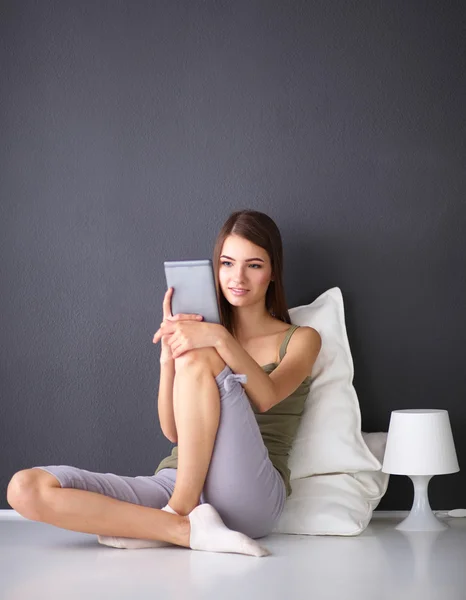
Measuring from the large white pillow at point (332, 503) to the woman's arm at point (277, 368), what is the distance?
1.22 feet

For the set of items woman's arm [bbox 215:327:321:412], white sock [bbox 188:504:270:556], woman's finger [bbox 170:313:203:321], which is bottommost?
white sock [bbox 188:504:270:556]

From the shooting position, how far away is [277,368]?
2.82 metres

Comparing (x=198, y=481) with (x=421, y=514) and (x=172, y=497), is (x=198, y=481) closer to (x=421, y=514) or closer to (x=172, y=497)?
(x=172, y=497)

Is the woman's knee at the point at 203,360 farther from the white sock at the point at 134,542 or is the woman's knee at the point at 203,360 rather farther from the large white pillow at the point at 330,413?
the large white pillow at the point at 330,413

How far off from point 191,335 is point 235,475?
0.43 meters

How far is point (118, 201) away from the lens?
3375 mm

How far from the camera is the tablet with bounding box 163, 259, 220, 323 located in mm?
2547

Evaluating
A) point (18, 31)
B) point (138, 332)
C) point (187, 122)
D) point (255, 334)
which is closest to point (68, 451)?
point (138, 332)

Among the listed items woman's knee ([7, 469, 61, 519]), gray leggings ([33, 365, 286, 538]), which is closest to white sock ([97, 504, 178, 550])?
gray leggings ([33, 365, 286, 538])

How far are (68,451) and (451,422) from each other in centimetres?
144

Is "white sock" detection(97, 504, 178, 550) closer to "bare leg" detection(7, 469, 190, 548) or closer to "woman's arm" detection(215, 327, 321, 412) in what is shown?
"bare leg" detection(7, 469, 190, 548)

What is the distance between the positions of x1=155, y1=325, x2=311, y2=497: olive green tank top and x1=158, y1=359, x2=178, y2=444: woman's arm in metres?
0.10

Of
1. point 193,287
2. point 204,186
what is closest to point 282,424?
point 193,287

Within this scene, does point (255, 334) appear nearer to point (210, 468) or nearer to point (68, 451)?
point (210, 468)
